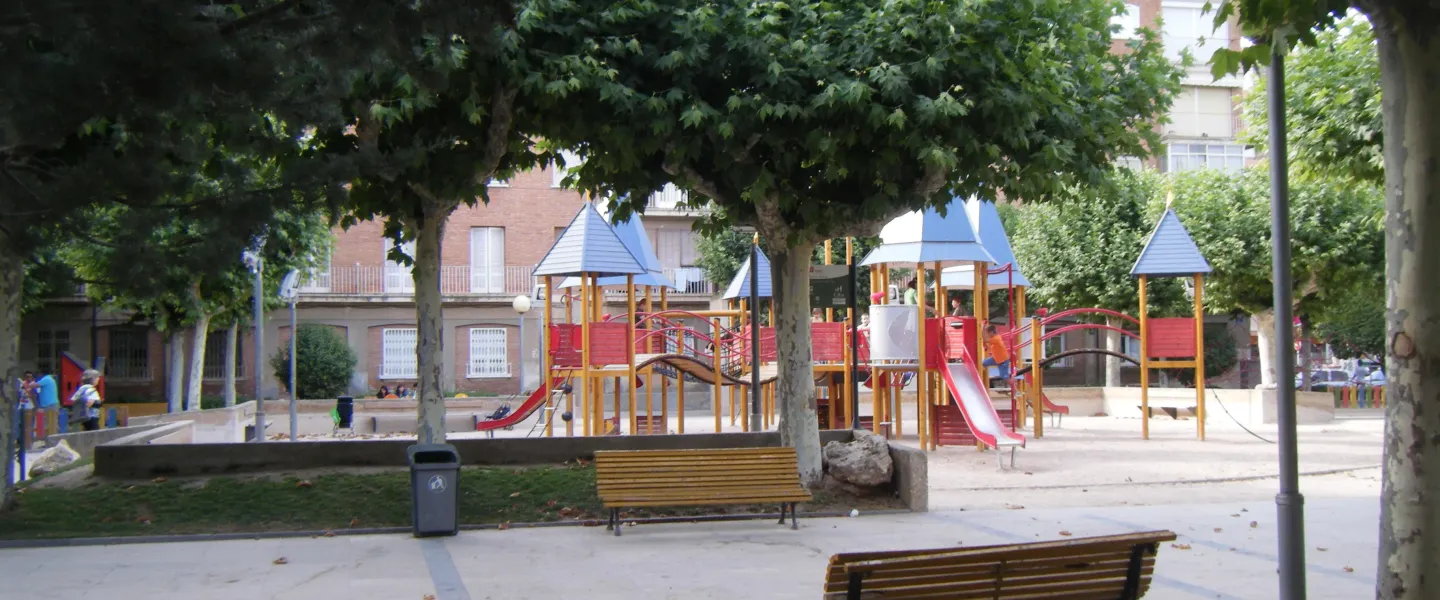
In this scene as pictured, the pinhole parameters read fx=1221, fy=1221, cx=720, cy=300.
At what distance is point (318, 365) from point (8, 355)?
28.1 meters

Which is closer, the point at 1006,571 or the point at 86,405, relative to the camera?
the point at 1006,571

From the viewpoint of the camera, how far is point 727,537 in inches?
407

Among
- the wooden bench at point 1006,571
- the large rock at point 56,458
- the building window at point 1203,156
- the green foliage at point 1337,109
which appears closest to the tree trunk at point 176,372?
the large rock at point 56,458

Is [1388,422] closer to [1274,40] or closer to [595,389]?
[1274,40]

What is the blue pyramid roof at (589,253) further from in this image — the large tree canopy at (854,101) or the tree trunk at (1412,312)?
the tree trunk at (1412,312)

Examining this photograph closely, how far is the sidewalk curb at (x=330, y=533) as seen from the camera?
33.0 ft

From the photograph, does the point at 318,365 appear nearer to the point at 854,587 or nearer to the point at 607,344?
the point at 607,344

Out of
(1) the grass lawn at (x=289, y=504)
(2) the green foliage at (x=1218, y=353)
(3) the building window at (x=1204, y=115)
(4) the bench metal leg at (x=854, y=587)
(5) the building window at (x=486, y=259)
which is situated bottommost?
(1) the grass lawn at (x=289, y=504)

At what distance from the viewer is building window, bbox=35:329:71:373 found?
39.6 m

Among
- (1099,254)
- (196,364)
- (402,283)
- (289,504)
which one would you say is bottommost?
(289,504)

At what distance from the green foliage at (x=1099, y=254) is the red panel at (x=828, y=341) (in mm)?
17261

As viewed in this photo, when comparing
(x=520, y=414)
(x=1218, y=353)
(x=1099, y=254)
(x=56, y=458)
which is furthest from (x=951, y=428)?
(x=1218, y=353)

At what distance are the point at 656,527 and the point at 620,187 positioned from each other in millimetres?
3398

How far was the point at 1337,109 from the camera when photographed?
1402 cm
